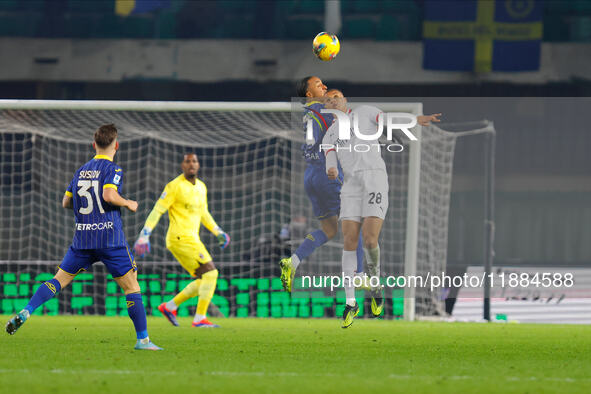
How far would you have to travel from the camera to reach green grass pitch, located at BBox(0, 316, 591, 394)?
4.48 meters

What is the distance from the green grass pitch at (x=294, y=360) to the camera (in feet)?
14.7

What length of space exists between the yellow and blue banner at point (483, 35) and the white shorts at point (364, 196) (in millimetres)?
16180

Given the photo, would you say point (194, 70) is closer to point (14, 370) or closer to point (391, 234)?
point (391, 234)

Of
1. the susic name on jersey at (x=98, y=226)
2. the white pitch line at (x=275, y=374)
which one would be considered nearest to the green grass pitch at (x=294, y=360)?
the white pitch line at (x=275, y=374)

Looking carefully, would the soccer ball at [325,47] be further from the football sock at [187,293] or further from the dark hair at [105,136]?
the dark hair at [105,136]

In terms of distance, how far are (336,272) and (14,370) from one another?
667 centimetres

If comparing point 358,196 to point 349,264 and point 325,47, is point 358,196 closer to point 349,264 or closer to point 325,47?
point 349,264

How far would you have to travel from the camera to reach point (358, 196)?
7941 millimetres

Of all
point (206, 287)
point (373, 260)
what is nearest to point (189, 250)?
point (206, 287)

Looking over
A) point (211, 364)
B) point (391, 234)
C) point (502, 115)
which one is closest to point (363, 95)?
point (502, 115)

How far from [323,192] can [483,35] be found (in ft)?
52.3

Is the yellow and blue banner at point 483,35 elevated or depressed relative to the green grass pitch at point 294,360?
elevated

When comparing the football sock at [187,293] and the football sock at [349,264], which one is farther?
the football sock at [187,293]

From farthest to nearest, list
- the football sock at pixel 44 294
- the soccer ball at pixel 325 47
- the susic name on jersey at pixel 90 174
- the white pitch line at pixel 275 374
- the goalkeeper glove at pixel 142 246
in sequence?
1. the goalkeeper glove at pixel 142 246
2. the soccer ball at pixel 325 47
3. the football sock at pixel 44 294
4. the susic name on jersey at pixel 90 174
5. the white pitch line at pixel 275 374
